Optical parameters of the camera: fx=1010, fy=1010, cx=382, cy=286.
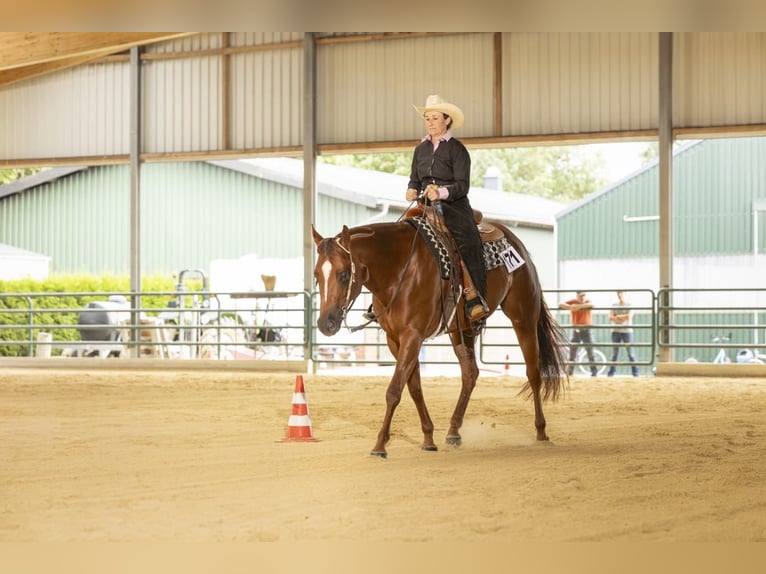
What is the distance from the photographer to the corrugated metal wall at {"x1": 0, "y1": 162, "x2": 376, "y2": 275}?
24.5m

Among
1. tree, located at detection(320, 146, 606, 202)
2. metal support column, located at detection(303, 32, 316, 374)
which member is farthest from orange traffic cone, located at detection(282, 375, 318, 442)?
tree, located at detection(320, 146, 606, 202)

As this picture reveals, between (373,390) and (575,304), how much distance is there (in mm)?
5460

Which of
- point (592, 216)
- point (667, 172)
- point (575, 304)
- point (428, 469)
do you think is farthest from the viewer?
point (592, 216)

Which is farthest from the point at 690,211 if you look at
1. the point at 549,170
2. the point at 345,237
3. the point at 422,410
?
the point at 549,170

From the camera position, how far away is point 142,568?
302 cm

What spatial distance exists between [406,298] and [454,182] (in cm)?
80

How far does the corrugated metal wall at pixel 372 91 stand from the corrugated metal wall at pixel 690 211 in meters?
8.67

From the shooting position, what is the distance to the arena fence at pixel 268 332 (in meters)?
14.4

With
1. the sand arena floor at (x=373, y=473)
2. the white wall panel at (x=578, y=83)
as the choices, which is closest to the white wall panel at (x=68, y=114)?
the white wall panel at (x=578, y=83)

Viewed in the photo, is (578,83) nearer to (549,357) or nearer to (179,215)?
(549,357)

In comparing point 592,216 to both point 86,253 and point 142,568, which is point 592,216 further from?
point 142,568

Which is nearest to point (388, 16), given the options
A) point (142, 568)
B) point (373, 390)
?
point (142, 568)

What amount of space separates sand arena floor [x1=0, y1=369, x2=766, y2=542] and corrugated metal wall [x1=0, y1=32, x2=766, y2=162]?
598 cm

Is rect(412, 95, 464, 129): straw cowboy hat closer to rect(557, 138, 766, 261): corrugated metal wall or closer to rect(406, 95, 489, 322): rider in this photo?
rect(406, 95, 489, 322): rider
